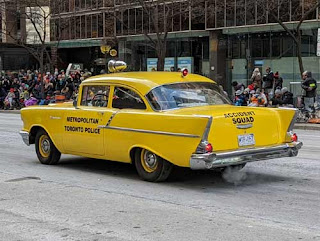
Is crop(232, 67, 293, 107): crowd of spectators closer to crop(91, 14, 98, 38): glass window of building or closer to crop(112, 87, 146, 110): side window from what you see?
A: crop(112, 87, 146, 110): side window

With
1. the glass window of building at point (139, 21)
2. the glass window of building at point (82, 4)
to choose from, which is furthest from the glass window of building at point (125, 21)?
the glass window of building at point (82, 4)

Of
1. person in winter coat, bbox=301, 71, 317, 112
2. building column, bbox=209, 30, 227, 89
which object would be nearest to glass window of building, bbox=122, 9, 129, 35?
building column, bbox=209, 30, 227, 89

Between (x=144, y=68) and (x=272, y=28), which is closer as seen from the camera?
(x=272, y=28)

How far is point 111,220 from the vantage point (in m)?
5.95

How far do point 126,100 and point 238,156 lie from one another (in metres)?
2.15

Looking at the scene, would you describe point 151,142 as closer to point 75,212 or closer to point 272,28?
point 75,212

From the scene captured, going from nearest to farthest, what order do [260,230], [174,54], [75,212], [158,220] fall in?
[260,230], [158,220], [75,212], [174,54]

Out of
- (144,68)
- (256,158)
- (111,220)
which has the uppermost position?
(144,68)

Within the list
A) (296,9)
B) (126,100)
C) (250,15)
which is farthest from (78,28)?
(126,100)

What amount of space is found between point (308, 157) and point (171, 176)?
3.61 meters

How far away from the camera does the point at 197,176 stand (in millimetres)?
8570

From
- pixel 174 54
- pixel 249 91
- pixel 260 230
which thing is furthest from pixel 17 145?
pixel 174 54

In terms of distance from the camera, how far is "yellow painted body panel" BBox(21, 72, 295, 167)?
7293 millimetres

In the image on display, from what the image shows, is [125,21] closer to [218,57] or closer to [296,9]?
[218,57]
